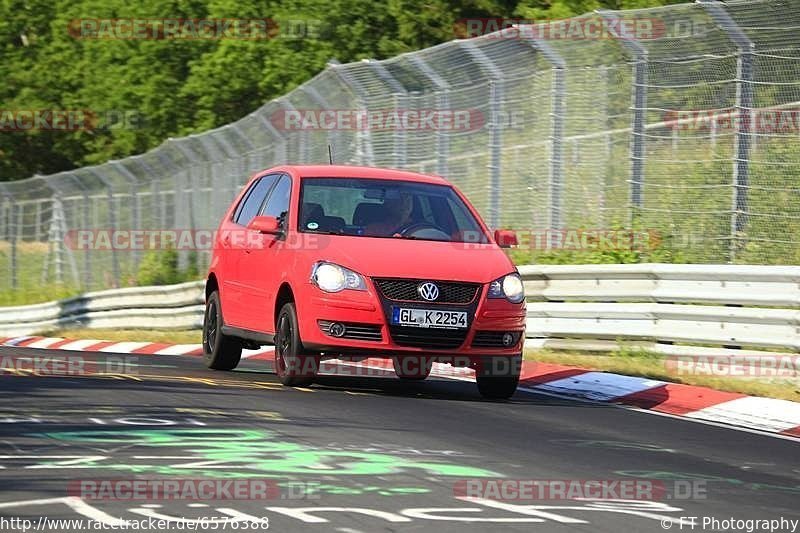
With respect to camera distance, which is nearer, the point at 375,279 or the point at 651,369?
the point at 375,279

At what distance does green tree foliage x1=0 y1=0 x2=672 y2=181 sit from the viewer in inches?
1711

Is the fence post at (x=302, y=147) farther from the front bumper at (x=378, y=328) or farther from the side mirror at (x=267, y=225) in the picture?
the front bumper at (x=378, y=328)

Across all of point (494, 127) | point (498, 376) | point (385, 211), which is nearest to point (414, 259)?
point (385, 211)

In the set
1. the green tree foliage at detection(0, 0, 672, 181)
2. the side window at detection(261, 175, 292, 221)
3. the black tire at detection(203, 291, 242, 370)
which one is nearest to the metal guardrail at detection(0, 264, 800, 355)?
the black tire at detection(203, 291, 242, 370)

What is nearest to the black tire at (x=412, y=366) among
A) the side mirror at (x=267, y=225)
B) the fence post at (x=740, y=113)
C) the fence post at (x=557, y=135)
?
the side mirror at (x=267, y=225)

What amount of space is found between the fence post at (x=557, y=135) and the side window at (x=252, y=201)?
3.80 metres

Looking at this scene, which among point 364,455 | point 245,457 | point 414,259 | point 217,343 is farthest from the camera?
point 217,343

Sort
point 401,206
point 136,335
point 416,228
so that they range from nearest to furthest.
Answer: point 416,228
point 401,206
point 136,335

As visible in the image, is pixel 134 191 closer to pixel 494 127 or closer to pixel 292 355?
pixel 494 127

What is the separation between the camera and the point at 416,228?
13.4 m

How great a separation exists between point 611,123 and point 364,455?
9078 millimetres

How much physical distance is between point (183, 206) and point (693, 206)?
45.7 feet

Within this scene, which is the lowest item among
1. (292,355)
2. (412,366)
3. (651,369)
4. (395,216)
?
(651,369)

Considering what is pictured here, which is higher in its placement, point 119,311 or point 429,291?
point 429,291
